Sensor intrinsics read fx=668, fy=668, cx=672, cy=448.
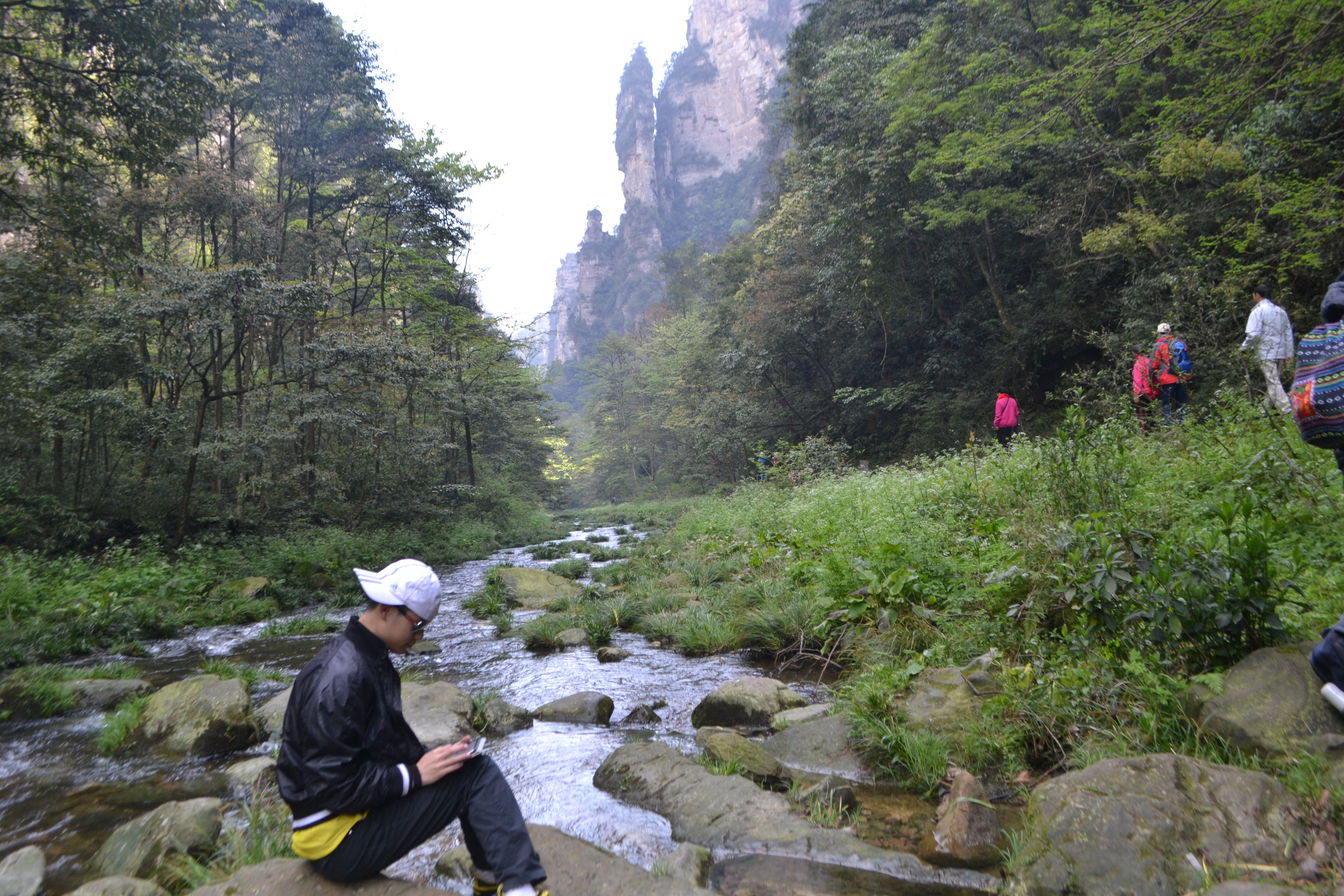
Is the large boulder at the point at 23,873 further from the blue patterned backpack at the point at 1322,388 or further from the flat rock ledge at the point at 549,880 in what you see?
the blue patterned backpack at the point at 1322,388

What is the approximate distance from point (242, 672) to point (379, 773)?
6324 mm

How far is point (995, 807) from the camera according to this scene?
12.2 feet

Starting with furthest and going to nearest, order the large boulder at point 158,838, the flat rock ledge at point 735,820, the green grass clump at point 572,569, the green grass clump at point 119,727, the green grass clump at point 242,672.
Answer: the green grass clump at point 572,569 → the green grass clump at point 242,672 → the green grass clump at point 119,727 → the large boulder at point 158,838 → the flat rock ledge at point 735,820

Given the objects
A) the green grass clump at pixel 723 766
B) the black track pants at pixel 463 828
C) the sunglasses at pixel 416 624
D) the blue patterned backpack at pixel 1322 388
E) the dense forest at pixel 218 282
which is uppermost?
the dense forest at pixel 218 282

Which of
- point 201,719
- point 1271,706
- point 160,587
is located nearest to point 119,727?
point 201,719

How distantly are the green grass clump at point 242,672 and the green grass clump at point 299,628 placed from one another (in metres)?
1.84

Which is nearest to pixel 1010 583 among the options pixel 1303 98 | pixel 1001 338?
pixel 1303 98

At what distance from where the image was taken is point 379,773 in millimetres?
2580

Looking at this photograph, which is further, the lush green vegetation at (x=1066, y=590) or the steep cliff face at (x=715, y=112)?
the steep cliff face at (x=715, y=112)

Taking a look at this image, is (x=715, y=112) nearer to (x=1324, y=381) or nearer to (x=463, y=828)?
(x=1324, y=381)

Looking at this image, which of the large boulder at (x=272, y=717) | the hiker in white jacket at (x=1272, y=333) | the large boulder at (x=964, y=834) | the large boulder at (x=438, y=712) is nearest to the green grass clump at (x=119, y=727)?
the large boulder at (x=272, y=717)

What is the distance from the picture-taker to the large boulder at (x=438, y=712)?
5312mm

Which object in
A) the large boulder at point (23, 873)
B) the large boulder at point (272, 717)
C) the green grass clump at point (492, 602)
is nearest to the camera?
Result: the large boulder at point (23, 873)

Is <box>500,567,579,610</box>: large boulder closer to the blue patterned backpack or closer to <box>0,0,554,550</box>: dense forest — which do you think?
<box>0,0,554,550</box>: dense forest
